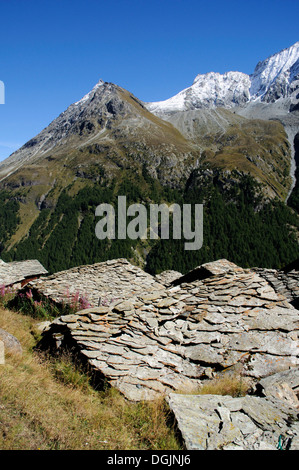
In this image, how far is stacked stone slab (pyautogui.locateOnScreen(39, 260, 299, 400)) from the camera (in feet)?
24.0

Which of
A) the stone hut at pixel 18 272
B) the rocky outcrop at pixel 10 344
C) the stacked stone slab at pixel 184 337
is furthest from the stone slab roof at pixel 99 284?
the stone hut at pixel 18 272

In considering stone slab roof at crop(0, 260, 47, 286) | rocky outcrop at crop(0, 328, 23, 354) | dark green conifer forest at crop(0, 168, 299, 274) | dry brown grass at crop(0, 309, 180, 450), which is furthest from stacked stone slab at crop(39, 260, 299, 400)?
dark green conifer forest at crop(0, 168, 299, 274)

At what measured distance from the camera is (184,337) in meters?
8.65

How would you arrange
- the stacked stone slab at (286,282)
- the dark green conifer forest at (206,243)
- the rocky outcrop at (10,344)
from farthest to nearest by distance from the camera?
the dark green conifer forest at (206,243)
the stacked stone slab at (286,282)
the rocky outcrop at (10,344)

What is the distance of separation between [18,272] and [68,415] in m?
28.5

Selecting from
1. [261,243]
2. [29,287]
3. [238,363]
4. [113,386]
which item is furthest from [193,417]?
[261,243]

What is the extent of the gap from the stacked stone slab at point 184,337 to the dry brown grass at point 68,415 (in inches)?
23.2

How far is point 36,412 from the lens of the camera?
536 cm

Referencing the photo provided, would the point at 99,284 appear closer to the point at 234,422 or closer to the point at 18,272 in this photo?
the point at 234,422

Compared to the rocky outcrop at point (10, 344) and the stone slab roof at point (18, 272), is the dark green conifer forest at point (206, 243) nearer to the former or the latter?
the stone slab roof at point (18, 272)

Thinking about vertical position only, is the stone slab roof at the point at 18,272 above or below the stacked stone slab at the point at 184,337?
below

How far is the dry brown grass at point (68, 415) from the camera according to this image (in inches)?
188

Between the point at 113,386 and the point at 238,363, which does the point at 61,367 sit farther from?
the point at 238,363

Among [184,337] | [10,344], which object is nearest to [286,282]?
[184,337]
